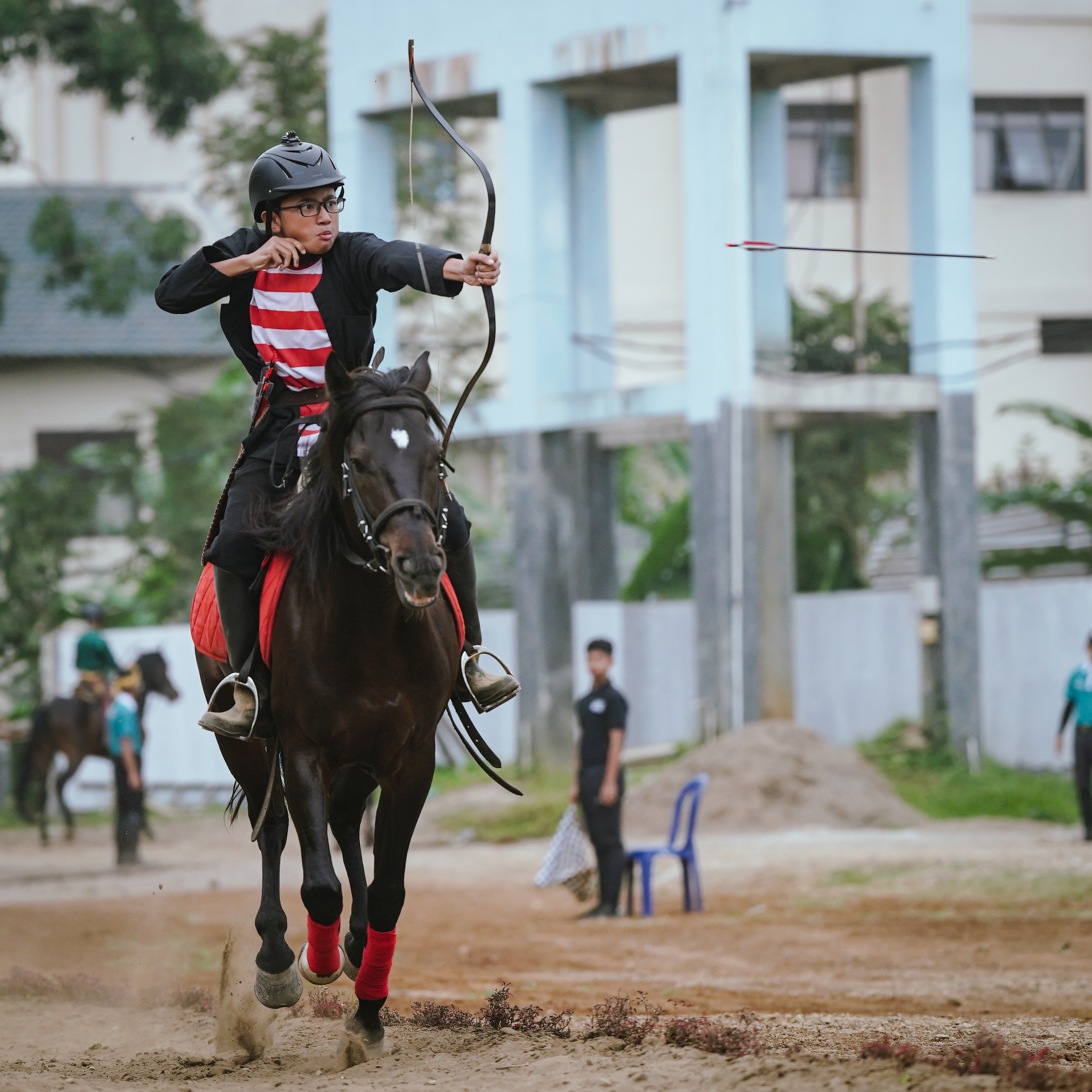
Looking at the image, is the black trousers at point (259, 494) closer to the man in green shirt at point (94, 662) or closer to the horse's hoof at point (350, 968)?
the horse's hoof at point (350, 968)

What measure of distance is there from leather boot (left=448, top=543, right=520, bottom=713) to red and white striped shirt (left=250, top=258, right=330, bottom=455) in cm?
81

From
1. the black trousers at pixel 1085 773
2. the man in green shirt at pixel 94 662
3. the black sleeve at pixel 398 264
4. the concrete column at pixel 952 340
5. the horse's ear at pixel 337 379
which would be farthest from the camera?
the concrete column at pixel 952 340

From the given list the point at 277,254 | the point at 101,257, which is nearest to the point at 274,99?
the point at 101,257

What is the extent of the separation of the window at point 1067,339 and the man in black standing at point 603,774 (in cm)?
2171

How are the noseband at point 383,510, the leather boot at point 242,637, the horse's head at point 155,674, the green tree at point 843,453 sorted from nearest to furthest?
the noseband at point 383,510 < the leather boot at point 242,637 < the horse's head at point 155,674 < the green tree at point 843,453

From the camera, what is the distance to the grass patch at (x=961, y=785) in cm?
2136

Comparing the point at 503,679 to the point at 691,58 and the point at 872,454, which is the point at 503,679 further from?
the point at 872,454

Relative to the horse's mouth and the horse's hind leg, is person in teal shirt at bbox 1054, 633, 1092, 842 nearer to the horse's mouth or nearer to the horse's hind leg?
the horse's hind leg

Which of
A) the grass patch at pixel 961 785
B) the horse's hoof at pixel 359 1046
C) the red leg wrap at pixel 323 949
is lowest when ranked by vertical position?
the grass patch at pixel 961 785

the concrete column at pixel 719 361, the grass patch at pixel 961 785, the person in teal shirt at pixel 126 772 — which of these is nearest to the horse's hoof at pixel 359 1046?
the person in teal shirt at pixel 126 772

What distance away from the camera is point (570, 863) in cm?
1436

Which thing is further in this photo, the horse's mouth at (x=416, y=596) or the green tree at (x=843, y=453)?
the green tree at (x=843, y=453)

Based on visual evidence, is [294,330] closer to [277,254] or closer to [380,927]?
[277,254]

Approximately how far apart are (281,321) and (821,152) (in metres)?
30.1
